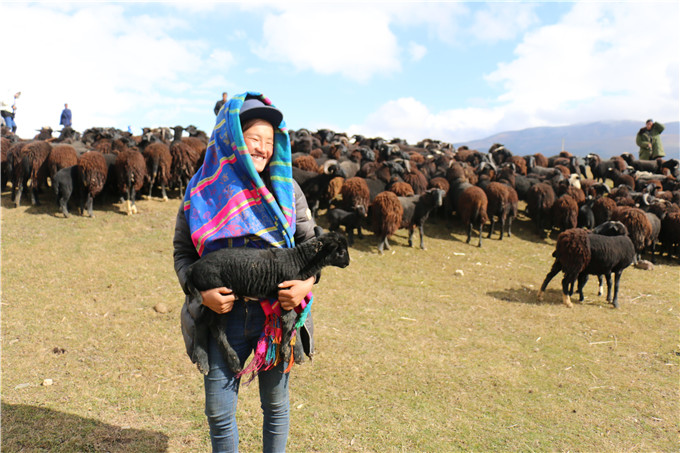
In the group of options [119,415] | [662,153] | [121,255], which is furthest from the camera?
[662,153]

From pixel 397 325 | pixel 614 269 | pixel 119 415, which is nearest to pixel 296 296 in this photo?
pixel 119 415

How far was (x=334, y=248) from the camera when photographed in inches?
97.7

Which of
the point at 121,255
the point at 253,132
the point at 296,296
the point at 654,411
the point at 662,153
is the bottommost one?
the point at 654,411

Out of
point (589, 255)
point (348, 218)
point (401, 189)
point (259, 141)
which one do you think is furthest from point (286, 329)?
point (401, 189)

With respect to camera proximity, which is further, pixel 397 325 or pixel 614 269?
pixel 614 269

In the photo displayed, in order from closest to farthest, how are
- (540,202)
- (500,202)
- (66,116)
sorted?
(500,202) → (540,202) → (66,116)

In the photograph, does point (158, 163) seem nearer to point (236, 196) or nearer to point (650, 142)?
point (236, 196)

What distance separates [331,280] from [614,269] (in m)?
5.35

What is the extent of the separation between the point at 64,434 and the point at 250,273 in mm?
2761

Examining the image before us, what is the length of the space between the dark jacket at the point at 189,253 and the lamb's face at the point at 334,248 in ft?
0.69

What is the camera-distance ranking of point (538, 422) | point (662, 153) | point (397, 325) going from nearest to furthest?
point (538, 422)
point (397, 325)
point (662, 153)

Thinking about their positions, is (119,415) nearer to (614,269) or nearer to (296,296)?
(296,296)

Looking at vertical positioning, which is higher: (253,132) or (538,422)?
(253,132)

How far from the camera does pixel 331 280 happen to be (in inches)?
328
